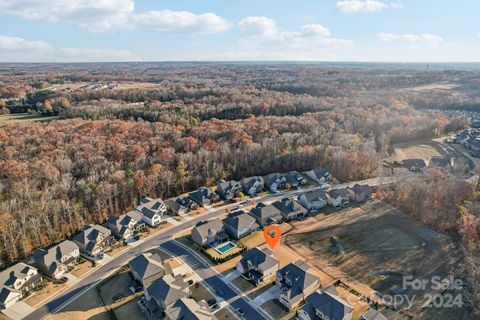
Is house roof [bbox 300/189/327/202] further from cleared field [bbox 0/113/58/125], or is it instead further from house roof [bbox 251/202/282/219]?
cleared field [bbox 0/113/58/125]

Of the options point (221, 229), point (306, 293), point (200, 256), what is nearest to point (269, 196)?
point (221, 229)

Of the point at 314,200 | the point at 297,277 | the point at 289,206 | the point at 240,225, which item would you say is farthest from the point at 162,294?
the point at 314,200

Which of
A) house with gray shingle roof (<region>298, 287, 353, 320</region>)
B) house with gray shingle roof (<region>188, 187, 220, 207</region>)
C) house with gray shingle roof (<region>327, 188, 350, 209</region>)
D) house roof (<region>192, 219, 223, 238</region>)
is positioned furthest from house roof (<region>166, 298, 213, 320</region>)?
house with gray shingle roof (<region>327, 188, 350, 209</region>)

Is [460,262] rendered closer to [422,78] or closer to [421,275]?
[421,275]

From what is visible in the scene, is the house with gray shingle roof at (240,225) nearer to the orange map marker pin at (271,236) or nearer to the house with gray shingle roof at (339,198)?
the orange map marker pin at (271,236)

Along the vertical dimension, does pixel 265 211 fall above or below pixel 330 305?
above

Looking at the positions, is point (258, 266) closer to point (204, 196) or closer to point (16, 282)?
point (204, 196)
